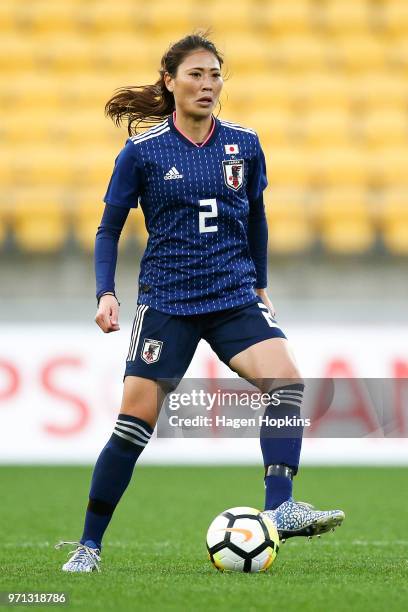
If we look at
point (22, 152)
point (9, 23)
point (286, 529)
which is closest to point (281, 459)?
point (286, 529)

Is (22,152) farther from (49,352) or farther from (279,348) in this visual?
(279,348)

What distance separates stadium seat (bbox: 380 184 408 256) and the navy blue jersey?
7.22 meters

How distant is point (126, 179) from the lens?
4.72 m

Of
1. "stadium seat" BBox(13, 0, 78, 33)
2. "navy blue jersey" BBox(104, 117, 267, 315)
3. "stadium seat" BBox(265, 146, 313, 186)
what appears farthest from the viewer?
"stadium seat" BBox(13, 0, 78, 33)

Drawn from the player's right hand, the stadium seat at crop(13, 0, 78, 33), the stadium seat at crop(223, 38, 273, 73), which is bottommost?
the player's right hand

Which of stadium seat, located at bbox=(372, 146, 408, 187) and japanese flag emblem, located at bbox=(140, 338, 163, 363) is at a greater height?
stadium seat, located at bbox=(372, 146, 408, 187)

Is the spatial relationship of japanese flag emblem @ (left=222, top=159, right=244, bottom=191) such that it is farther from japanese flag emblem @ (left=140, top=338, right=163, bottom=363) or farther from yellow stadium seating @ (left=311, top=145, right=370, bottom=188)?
yellow stadium seating @ (left=311, top=145, right=370, bottom=188)

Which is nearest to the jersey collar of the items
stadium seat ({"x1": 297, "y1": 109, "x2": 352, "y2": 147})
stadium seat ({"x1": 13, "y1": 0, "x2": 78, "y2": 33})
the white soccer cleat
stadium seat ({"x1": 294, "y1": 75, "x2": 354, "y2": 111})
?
the white soccer cleat

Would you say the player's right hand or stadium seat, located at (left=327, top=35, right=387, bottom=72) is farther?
stadium seat, located at (left=327, top=35, right=387, bottom=72)

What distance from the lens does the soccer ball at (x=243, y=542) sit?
4.49 m

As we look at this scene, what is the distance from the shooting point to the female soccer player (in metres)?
4.63

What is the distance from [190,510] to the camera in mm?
7434

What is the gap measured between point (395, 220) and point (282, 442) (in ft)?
25.2

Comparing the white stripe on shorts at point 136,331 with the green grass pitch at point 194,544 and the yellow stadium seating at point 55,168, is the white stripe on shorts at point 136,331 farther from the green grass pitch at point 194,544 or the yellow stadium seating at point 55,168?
the yellow stadium seating at point 55,168
